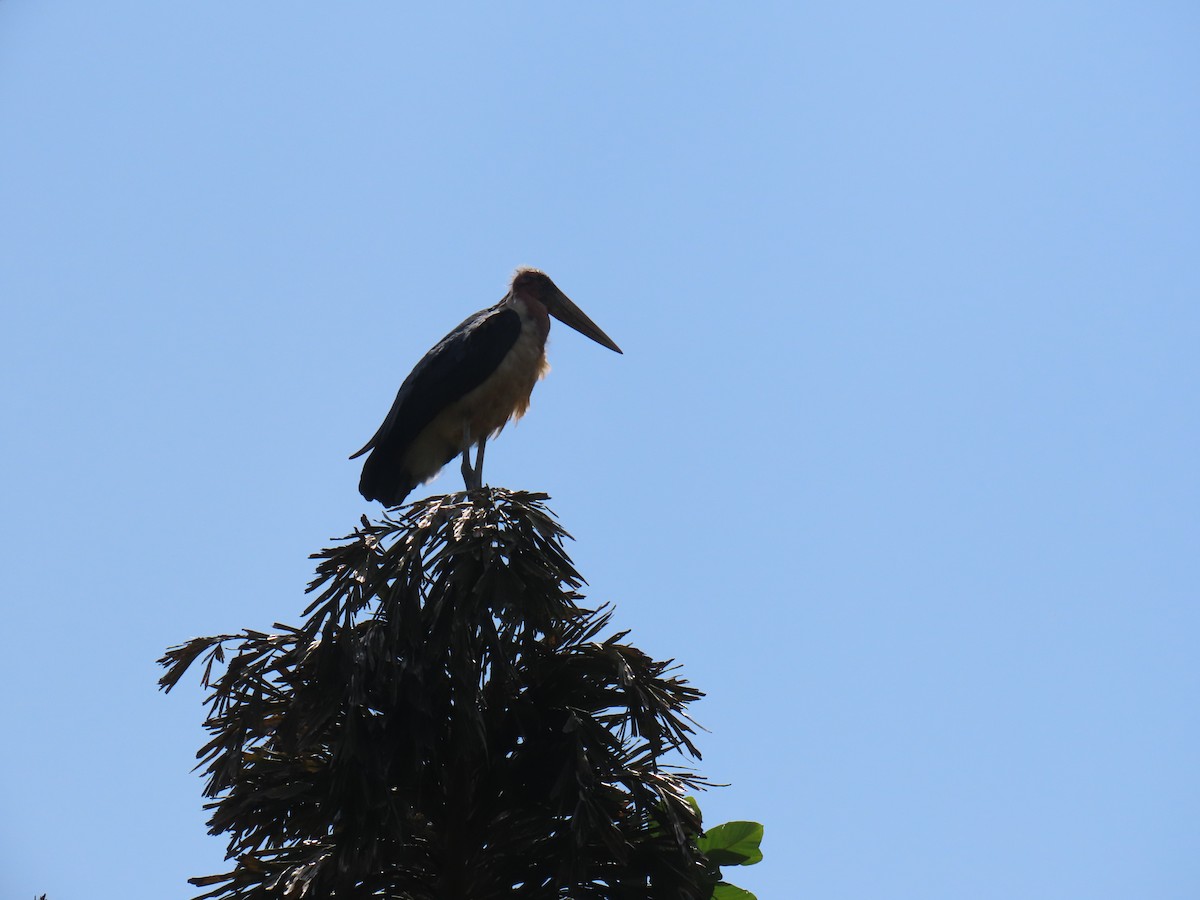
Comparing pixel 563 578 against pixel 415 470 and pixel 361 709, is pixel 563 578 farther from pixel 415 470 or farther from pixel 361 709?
pixel 415 470

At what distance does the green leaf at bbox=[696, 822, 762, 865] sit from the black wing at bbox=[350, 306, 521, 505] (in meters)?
4.07

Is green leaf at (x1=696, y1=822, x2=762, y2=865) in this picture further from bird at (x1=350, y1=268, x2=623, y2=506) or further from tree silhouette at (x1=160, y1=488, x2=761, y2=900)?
bird at (x1=350, y1=268, x2=623, y2=506)

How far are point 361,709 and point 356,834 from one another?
65cm

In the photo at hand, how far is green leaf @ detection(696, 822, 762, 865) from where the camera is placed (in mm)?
7586

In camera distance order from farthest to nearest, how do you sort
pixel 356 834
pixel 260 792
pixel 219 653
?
1. pixel 219 653
2. pixel 260 792
3. pixel 356 834

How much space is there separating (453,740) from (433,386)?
12.7 feet

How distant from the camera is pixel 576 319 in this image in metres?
11.6

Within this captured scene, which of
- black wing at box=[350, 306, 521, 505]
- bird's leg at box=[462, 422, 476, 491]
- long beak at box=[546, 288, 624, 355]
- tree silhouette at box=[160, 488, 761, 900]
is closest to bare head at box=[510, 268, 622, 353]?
long beak at box=[546, 288, 624, 355]

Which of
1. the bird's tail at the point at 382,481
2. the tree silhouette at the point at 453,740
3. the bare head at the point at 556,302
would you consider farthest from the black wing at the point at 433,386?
the tree silhouette at the point at 453,740

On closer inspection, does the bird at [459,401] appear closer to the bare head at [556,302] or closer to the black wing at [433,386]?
the black wing at [433,386]

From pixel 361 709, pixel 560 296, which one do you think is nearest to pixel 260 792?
pixel 361 709

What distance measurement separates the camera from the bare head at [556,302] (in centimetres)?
1146

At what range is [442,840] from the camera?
6688 mm

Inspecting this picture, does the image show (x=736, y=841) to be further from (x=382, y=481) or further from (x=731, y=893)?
(x=382, y=481)
